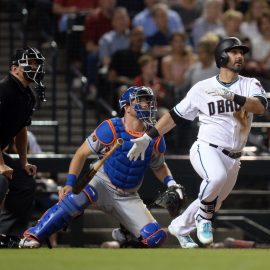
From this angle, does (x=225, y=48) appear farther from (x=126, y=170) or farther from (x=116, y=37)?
(x=116, y=37)

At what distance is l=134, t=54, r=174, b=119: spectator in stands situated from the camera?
1466cm

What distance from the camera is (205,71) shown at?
14.9 metres

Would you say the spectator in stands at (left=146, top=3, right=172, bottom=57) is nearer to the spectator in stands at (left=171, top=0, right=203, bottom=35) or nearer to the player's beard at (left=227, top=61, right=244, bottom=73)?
the spectator in stands at (left=171, top=0, right=203, bottom=35)

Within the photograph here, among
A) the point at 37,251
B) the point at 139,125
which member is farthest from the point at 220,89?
the point at 37,251

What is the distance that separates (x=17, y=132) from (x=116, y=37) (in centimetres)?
513

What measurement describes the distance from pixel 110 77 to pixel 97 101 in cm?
49

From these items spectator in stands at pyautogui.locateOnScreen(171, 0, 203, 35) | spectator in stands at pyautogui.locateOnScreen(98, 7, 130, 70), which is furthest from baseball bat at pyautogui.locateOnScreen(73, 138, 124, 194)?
spectator in stands at pyautogui.locateOnScreen(171, 0, 203, 35)

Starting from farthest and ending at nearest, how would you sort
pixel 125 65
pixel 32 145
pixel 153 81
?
pixel 125 65 → pixel 153 81 → pixel 32 145

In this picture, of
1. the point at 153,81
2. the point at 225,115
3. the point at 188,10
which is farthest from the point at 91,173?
the point at 188,10

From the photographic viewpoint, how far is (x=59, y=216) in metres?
10.5

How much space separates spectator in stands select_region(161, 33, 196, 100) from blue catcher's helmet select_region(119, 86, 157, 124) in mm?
4250

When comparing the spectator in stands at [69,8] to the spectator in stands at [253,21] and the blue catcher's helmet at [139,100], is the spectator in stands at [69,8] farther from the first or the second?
the blue catcher's helmet at [139,100]

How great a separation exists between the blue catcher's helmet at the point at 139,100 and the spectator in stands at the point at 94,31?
13.9 feet

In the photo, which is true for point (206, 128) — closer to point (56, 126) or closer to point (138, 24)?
point (56, 126)
